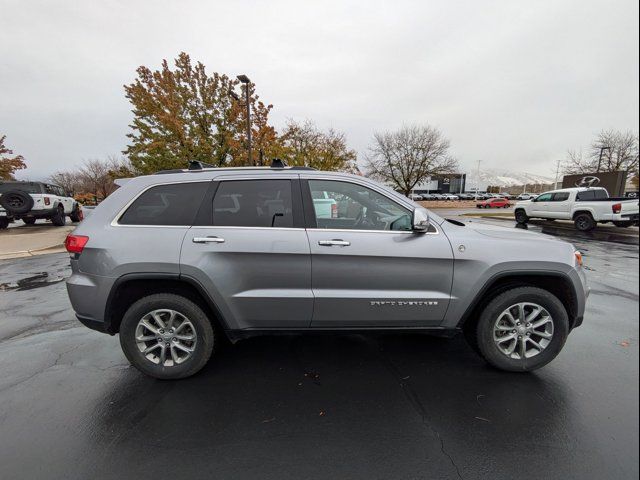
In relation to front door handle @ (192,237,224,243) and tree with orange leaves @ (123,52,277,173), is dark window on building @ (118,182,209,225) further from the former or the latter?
tree with orange leaves @ (123,52,277,173)

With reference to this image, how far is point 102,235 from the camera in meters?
2.75

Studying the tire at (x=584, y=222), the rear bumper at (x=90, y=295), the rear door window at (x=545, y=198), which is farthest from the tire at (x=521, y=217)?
the rear bumper at (x=90, y=295)

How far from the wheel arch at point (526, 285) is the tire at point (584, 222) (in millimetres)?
14036

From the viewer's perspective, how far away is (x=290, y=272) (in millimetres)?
2705

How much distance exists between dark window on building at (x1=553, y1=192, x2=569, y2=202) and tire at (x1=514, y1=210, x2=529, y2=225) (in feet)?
7.71

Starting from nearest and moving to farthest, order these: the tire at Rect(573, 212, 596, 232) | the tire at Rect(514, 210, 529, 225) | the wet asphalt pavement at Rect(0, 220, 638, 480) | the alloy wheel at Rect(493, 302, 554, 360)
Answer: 1. the wet asphalt pavement at Rect(0, 220, 638, 480)
2. the alloy wheel at Rect(493, 302, 554, 360)
3. the tire at Rect(573, 212, 596, 232)
4. the tire at Rect(514, 210, 529, 225)

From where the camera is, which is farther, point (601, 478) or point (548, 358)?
point (548, 358)

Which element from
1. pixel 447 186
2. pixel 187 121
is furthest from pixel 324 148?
pixel 447 186

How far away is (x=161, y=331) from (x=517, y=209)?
68.2ft

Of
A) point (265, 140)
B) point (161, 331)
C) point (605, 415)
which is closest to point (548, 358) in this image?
point (605, 415)

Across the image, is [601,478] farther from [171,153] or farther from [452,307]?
[171,153]

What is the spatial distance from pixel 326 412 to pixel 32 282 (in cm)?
716

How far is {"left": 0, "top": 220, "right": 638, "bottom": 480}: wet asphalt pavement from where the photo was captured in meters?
1.96

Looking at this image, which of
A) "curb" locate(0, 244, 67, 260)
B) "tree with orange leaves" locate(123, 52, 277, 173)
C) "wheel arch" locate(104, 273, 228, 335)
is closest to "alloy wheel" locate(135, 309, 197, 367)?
"wheel arch" locate(104, 273, 228, 335)
